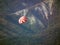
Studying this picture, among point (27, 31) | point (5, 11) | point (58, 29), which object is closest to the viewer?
point (5, 11)

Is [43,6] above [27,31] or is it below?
above

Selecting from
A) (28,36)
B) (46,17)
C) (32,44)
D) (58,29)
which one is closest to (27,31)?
(28,36)

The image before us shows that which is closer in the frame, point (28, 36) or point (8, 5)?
point (8, 5)

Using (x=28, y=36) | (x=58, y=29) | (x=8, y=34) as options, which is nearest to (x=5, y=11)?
(x=8, y=34)

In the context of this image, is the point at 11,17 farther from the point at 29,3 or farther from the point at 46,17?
the point at 46,17

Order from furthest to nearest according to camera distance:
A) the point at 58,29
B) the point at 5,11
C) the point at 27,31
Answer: the point at 58,29
the point at 27,31
the point at 5,11

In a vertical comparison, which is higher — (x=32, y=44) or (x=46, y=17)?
(x=46, y=17)

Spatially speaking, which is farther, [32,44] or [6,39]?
[32,44]

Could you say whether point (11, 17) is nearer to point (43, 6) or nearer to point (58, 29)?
point (43, 6)

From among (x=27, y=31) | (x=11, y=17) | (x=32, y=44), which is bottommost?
(x=32, y=44)
